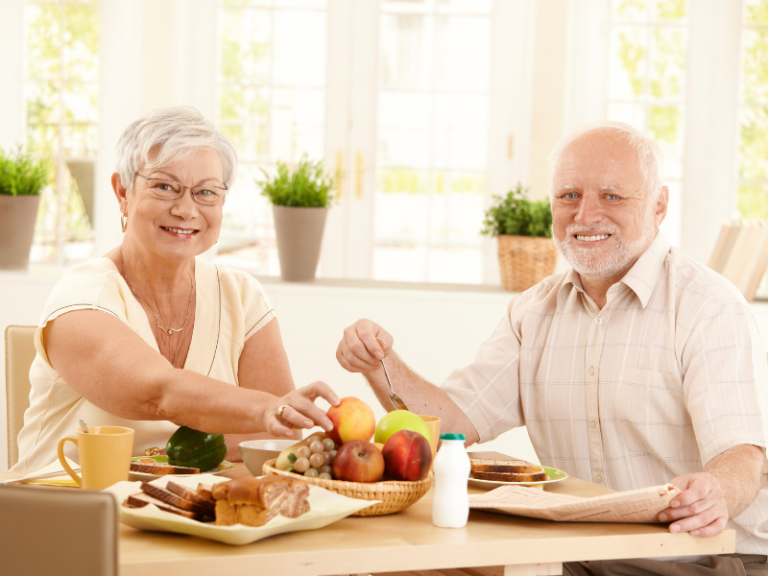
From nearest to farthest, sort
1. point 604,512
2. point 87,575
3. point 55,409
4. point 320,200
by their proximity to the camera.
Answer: point 87,575
point 604,512
point 55,409
point 320,200

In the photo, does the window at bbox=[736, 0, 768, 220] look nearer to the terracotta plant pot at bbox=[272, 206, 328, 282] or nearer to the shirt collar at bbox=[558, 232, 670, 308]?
the terracotta plant pot at bbox=[272, 206, 328, 282]

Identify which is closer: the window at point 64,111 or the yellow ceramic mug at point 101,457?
the yellow ceramic mug at point 101,457

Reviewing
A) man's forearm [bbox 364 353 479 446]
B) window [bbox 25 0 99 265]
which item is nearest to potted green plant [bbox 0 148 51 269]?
window [bbox 25 0 99 265]

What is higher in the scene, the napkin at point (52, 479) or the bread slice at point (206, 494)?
the bread slice at point (206, 494)

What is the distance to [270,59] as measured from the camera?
4512mm

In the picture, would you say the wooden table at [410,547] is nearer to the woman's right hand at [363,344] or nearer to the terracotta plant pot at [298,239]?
the woman's right hand at [363,344]

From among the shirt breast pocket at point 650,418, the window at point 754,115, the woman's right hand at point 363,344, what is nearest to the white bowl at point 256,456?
the woman's right hand at point 363,344

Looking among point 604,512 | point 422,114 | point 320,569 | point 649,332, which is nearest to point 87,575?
point 320,569

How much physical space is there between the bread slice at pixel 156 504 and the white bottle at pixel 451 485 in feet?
0.99

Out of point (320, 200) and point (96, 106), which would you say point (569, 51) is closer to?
point (320, 200)

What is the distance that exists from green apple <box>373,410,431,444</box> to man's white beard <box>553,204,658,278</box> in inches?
28.0

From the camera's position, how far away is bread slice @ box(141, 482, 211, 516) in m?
1.04

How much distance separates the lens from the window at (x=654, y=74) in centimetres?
440

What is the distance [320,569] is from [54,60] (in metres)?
4.08
